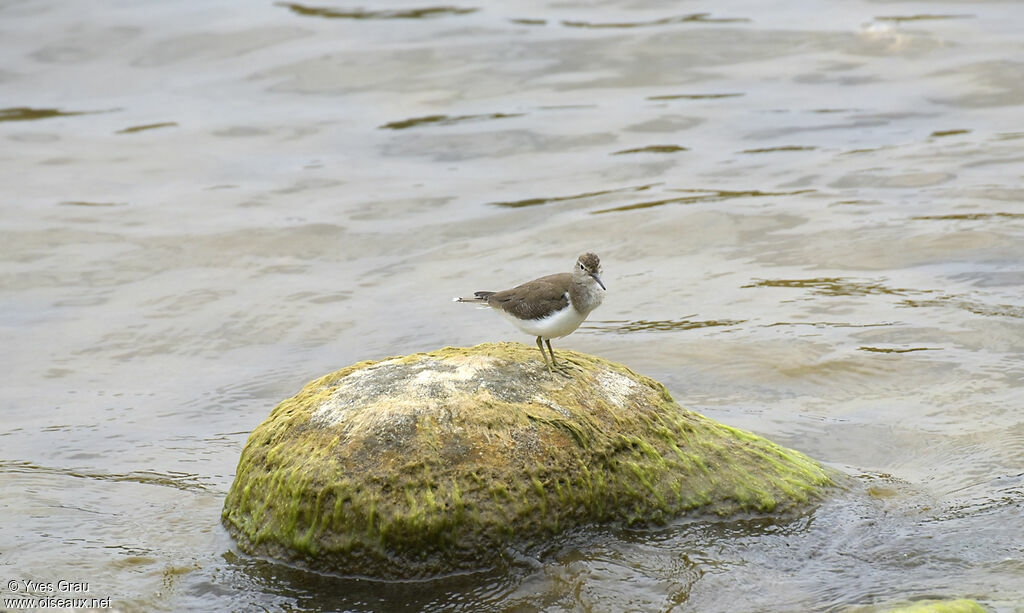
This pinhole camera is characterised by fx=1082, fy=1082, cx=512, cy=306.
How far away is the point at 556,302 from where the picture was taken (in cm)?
652

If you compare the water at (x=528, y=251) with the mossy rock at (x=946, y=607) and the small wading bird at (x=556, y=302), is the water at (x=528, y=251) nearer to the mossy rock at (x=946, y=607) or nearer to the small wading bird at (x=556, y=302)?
the mossy rock at (x=946, y=607)

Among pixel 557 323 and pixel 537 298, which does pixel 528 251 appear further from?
pixel 557 323

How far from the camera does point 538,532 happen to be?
5797 mm

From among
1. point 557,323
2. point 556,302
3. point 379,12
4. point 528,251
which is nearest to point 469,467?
point 557,323

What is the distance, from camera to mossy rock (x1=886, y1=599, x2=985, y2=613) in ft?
17.0

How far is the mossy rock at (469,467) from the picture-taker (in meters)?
5.66

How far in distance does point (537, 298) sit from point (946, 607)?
9.28ft

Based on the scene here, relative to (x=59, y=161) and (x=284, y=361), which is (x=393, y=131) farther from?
(x=284, y=361)

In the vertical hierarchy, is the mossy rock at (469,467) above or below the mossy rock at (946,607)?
above

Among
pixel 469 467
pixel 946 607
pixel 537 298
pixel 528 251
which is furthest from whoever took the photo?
pixel 528 251

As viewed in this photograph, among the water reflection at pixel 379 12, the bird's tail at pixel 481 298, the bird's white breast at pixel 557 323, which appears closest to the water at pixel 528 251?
the water reflection at pixel 379 12

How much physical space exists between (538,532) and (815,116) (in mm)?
11926

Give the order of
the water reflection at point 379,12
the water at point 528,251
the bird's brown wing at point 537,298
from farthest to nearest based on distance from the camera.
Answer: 1. the water reflection at point 379,12
2. the bird's brown wing at point 537,298
3. the water at point 528,251

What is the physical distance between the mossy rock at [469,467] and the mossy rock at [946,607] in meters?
1.21
